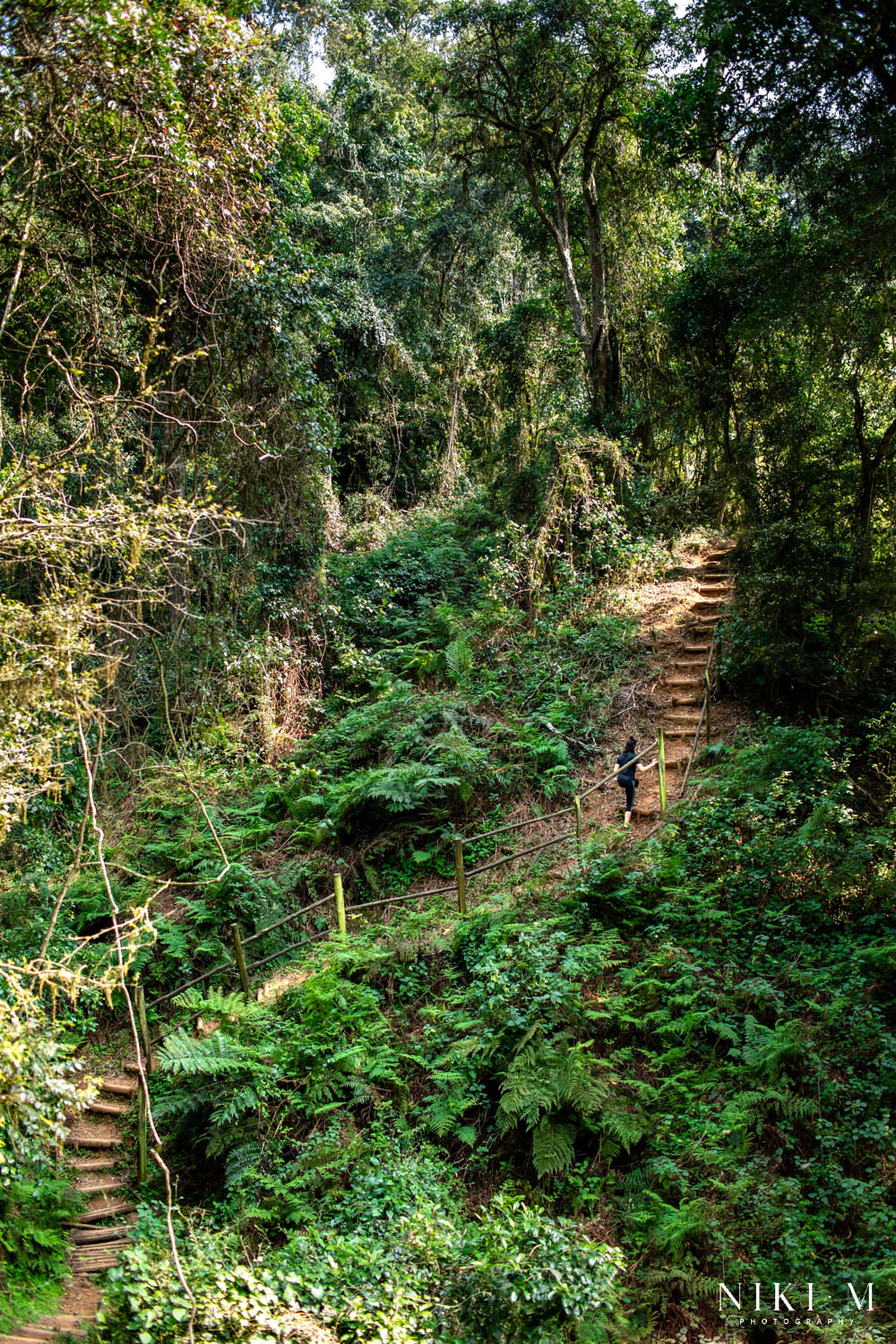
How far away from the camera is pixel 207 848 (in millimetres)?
11289

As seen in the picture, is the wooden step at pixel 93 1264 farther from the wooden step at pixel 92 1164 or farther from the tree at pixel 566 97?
the tree at pixel 566 97

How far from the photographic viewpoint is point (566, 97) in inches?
643

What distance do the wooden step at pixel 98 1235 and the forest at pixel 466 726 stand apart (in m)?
0.15

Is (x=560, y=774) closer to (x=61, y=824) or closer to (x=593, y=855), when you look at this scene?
(x=593, y=855)

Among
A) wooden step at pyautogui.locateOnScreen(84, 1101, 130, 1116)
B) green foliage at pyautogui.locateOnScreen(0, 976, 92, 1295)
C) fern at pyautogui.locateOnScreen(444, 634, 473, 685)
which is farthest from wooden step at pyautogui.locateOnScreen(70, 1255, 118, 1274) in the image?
fern at pyautogui.locateOnScreen(444, 634, 473, 685)

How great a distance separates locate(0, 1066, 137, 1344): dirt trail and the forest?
0.04 metres

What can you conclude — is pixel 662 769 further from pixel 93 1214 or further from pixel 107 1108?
pixel 93 1214

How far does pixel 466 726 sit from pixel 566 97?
1243cm

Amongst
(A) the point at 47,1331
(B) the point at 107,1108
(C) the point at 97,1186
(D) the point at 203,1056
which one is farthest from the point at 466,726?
(A) the point at 47,1331

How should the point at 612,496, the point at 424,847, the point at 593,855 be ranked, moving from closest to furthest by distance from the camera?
the point at 593,855, the point at 424,847, the point at 612,496

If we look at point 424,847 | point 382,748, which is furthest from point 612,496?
point 424,847

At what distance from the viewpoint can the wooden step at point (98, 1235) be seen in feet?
Answer: 21.8

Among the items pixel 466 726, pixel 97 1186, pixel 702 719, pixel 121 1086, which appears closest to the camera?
pixel 97 1186

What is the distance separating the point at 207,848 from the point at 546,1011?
5.72m
